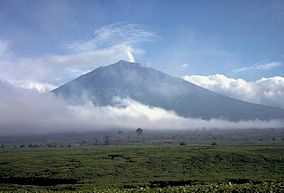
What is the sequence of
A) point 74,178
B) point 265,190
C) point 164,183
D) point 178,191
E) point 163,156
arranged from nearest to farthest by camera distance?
point 265,190 → point 178,191 → point 164,183 → point 74,178 → point 163,156

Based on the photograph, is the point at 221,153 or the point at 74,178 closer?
the point at 74,178

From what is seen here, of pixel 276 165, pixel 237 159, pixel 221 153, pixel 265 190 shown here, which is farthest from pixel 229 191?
pixel 221 153

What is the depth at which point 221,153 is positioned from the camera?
9700 centimetres

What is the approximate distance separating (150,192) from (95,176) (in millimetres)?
45816

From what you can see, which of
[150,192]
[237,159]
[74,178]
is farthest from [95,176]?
[150,192]

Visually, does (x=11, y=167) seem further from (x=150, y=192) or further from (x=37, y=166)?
(x=150, y=192)

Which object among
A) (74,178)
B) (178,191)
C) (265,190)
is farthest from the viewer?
(74,178)

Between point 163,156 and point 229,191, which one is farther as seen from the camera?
point 163,156

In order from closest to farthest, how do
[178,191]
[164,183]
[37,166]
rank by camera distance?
1. [178,191]
2. [164,183]
3. [37,166]

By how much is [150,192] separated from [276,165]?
59.2 m

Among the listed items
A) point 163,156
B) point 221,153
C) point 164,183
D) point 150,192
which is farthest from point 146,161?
point 150,192

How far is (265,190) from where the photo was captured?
27.8m

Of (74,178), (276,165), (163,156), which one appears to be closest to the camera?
(74,178)

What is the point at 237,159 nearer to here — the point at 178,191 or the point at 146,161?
the point at 146,161
